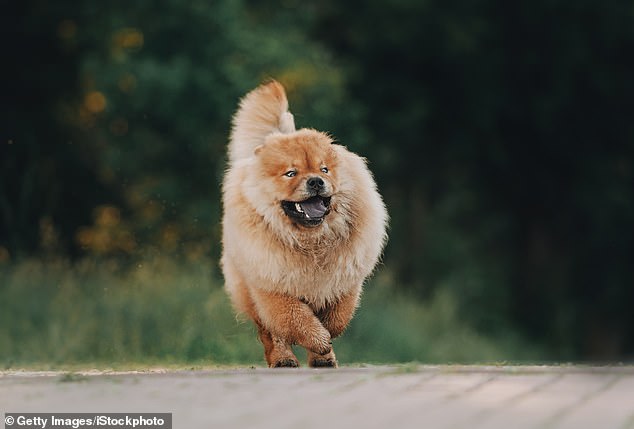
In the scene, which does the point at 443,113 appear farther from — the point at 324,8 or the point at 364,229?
A: the point at 364,229

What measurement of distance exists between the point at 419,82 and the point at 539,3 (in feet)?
8.15

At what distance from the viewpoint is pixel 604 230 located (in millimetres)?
22000

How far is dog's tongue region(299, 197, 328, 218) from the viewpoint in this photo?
6.84 meters

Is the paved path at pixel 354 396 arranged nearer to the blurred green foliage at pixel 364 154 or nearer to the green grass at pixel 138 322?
the green grass at pixel 138 322

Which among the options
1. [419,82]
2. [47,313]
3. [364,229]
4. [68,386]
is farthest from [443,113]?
[68,386]

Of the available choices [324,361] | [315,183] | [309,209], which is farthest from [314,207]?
[324,361]

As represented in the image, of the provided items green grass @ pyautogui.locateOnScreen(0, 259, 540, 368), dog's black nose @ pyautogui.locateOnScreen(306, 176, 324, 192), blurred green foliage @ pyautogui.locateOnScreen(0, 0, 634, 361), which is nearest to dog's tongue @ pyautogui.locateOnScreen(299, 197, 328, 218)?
dog's black nose @ pyautogui.locateOnScreen(306, 176, 324, 192)

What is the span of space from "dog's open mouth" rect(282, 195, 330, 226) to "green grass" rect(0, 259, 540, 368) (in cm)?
213

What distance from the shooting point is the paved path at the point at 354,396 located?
4.65 meters
